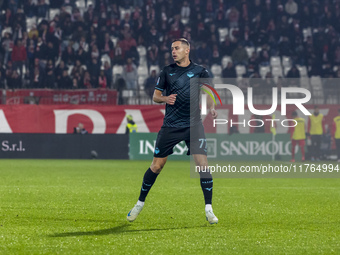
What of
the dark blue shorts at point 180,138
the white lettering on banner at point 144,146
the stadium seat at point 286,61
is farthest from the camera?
the stadium seat at point 286,61

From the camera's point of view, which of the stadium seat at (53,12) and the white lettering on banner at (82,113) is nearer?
the white lettering on banner at (82,113)

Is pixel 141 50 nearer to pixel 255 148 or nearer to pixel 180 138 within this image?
pixel 255 148

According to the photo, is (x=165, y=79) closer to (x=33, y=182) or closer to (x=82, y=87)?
(x=33, y=182)

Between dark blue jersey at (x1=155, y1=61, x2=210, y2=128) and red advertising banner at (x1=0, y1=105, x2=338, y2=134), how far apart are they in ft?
53.8

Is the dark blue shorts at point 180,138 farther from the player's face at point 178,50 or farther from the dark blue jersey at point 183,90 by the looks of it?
the player's face at point 178,50

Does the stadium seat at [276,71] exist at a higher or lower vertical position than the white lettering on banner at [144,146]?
higher

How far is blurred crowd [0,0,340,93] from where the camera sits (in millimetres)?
25906

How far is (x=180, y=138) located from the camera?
781cm

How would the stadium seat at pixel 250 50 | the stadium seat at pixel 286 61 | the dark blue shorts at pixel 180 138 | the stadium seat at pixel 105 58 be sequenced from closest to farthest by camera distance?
the dark blue shorts at pixel 180 138, the stadium seat at pixel 105 58, the stadium seat at pixel 286 61, the stadium seat at pixel 250 50

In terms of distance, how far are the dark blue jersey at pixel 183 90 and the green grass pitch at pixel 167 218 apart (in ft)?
4.08

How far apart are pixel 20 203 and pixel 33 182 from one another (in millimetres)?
4100

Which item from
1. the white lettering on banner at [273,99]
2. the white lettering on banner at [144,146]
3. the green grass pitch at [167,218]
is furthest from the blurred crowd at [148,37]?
the green grass pitch at [167,218]

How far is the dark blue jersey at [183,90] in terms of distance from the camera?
25.6 ft

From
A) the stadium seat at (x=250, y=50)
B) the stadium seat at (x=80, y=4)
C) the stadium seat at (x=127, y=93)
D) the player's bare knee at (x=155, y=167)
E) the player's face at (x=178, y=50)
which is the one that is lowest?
the player's bare knee at (x=155, y=167)
